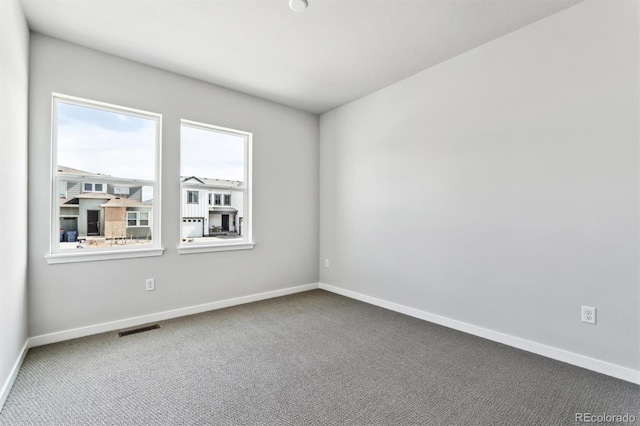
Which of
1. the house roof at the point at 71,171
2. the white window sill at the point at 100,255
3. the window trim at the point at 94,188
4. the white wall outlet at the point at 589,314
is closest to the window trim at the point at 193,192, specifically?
the white window sill at the point at 100,255

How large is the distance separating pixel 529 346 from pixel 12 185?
4.08 meters

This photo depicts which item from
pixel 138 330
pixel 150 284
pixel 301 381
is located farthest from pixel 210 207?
pixel 301 381

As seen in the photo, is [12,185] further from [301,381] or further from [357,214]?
[357,214]

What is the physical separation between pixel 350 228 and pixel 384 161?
1.04 metres

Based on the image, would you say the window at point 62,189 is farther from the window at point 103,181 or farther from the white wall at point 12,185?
the white wall at point 12,185

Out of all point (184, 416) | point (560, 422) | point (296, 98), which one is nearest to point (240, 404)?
point (184, 416)

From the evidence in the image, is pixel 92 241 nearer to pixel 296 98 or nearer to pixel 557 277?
pixel 296 98

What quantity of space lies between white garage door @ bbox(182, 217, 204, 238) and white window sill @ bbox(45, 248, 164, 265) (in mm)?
352

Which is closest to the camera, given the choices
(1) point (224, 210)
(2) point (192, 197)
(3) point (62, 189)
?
(3) point (62, 189)

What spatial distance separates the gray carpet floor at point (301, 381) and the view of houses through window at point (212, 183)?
1209 mm

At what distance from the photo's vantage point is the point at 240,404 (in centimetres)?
182

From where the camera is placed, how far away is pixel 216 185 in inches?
148

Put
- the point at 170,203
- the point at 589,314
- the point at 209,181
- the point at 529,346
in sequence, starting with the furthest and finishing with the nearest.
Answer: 1. the point at 209,181
2. the point at 170,203
3. the point at 529,346
4. the point at 589,314

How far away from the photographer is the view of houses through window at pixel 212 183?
3541 millimetres
